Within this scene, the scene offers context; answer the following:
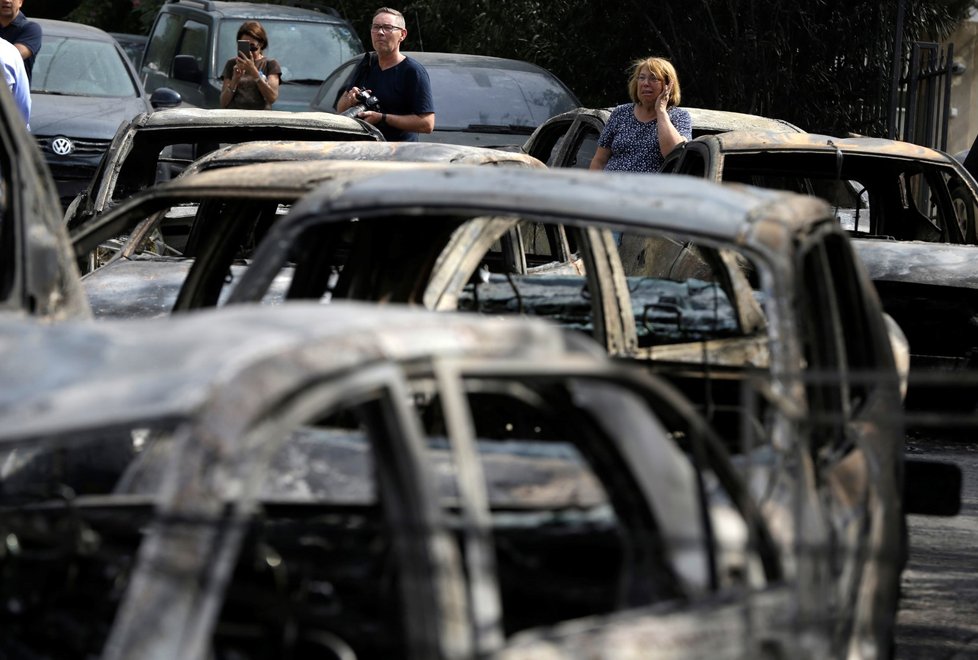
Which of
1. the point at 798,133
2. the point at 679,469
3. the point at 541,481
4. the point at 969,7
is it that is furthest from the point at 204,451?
the point at 969,7

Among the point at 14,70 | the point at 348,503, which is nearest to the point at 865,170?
the point at 14,70

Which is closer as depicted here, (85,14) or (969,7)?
(969,7)

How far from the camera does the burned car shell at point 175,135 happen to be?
9938 millimetres

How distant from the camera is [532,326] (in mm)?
3080

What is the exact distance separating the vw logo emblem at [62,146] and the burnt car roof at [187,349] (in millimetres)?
12845

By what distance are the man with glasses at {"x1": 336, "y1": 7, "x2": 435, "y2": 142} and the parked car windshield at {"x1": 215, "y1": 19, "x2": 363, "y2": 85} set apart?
22.9 ft

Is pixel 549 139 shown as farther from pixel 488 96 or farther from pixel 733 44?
pixel 733 44

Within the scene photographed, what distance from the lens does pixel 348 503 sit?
13.6ft

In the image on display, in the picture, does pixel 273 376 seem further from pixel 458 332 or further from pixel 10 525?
pixel 10 525

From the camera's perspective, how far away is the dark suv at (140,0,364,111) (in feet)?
61.3

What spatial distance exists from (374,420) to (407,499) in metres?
0.14

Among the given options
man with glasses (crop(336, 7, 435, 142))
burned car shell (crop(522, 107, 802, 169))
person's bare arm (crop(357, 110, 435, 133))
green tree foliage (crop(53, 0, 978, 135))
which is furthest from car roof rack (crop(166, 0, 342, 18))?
person's bare arm (crop(357, 110, 435, 133))

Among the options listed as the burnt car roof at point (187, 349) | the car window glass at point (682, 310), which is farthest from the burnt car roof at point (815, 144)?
the burnt car roof at point (187, 349)

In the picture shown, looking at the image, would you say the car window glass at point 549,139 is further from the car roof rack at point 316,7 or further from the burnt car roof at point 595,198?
the car roof rack at point 316,7
